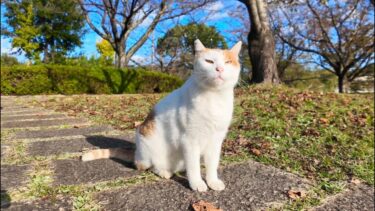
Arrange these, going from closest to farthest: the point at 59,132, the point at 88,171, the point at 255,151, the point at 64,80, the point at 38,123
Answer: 1. the point at 88,171
2. the point at 255,151
3. the point at 59,132
4. the point at 38,123
5. the point at 64,80

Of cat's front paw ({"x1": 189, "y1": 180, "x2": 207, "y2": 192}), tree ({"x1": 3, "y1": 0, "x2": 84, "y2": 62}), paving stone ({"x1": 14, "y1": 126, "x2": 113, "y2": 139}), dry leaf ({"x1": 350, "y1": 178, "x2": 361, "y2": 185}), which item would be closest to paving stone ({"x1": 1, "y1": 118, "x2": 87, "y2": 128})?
paving stone ({"x1": 14, "y1": 126, "x2": 113, "y2": 139})

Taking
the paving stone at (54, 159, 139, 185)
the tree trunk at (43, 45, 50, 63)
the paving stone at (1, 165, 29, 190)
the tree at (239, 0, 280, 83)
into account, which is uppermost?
the tree trunk at (43, 45, 50, 63)

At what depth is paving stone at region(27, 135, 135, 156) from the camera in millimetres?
3164

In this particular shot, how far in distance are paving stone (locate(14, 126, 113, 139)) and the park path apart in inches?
30.6

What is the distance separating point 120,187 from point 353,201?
1635mm

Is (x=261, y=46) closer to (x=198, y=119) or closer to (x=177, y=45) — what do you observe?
(x=198, y=119)

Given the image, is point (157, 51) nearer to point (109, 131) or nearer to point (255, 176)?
point (109, 131)

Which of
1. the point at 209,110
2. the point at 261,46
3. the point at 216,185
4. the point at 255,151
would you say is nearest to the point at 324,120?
the point at 255,151

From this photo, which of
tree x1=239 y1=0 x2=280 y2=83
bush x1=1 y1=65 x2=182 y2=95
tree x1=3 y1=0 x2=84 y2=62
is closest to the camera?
tree x1=239 y1=0 x2=280 y2=83

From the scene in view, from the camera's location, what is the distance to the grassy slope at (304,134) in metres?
2.82

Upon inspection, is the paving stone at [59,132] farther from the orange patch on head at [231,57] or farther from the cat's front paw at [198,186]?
the orange patch on head at [231,57]

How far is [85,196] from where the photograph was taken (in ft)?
6.46

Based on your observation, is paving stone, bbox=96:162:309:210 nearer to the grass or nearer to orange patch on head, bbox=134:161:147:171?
orange patch on head, bbox=134:161:147:171

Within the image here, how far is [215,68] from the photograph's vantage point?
193cm
